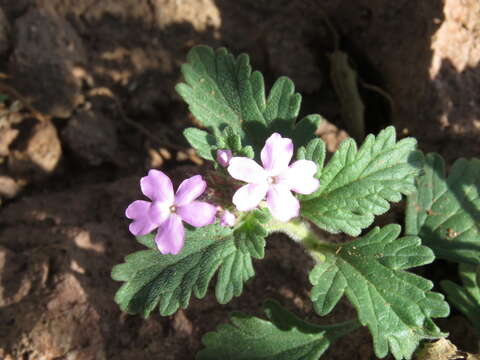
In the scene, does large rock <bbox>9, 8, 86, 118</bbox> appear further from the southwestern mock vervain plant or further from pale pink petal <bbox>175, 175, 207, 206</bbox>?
pale pink petal <bbox>175, 175, 207, 206</bbox>

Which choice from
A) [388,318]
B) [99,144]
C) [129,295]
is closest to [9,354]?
[129,295]

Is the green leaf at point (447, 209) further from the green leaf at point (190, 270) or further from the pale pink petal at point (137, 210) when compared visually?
the pale pink petal at point (137, 210)

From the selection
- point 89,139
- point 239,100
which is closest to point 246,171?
point 239,100

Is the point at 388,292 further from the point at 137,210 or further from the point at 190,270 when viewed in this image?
the point at 137,210

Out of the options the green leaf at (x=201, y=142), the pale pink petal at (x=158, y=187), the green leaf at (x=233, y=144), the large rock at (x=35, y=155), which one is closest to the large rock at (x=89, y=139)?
the large rock at (x=35, y=155)

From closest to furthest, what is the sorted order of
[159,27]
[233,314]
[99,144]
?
[233,314] < [99,144] < [159,27]

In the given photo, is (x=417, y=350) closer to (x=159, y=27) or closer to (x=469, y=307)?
(x=469, y=307)

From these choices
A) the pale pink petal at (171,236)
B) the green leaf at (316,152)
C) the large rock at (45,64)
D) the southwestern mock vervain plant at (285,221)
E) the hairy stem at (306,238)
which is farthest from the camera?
the large rock at (45,64)
